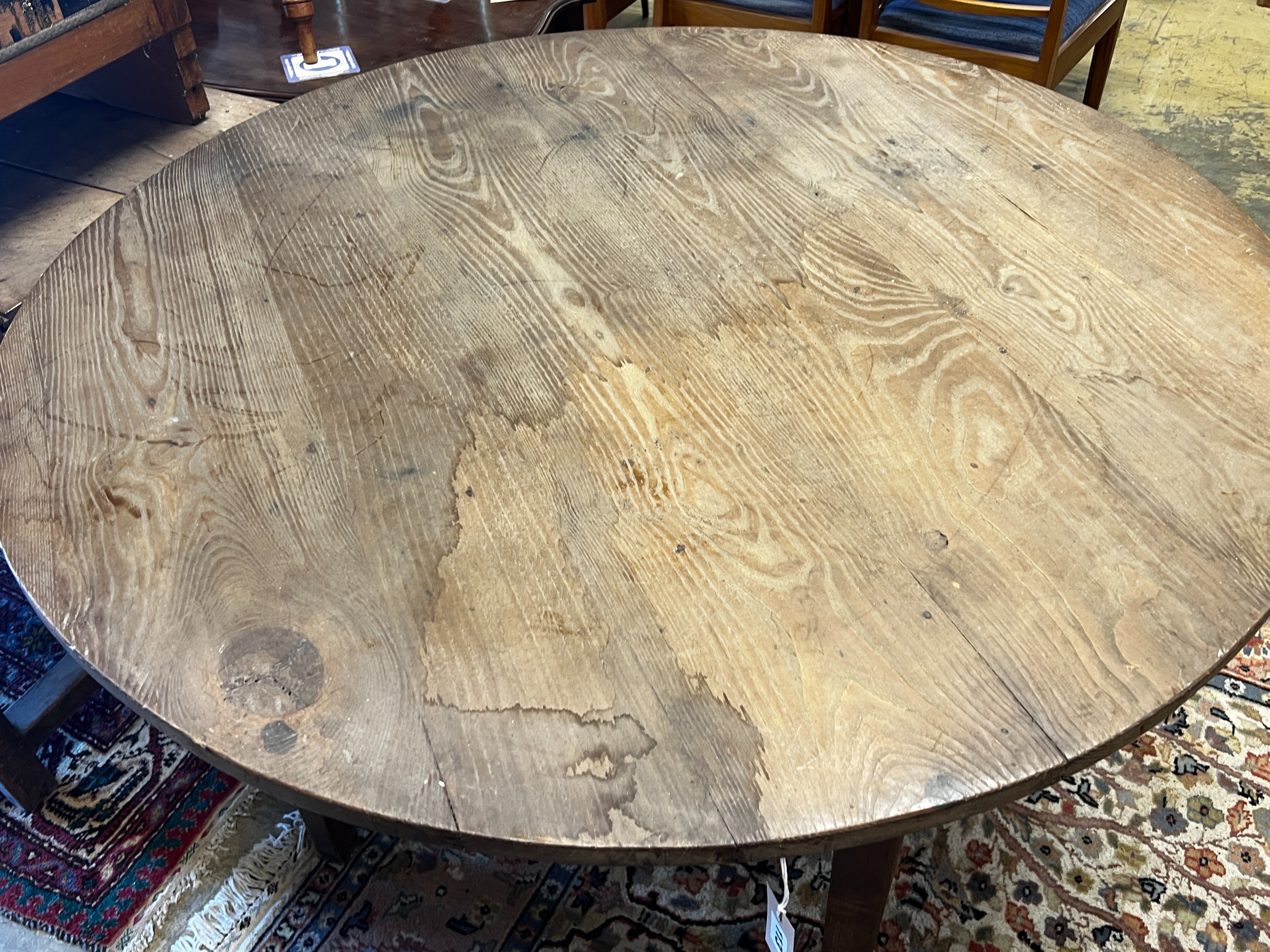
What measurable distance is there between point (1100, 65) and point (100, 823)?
2.87 metres

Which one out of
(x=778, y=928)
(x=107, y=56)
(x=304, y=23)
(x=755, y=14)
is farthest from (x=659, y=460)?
(x=755, y=14)

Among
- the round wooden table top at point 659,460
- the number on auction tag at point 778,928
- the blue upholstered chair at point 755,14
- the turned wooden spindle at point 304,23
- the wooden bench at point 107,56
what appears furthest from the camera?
the blue upholstered chair at point 755,14

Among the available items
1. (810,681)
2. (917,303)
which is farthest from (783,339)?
(810,681)

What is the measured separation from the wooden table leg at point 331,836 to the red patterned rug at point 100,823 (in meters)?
0.20

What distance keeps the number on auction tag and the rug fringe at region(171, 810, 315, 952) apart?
756 mm

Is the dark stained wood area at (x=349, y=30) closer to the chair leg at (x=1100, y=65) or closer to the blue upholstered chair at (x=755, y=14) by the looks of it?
the blue upholstered chair at (x=755, y=14)

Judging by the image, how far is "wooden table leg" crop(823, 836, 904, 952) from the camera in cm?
93

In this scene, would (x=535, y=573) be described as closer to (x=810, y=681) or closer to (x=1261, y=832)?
(x=810, y=681)

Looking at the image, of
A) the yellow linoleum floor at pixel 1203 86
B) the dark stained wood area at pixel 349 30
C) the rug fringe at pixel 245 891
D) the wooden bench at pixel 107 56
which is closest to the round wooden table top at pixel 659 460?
the wooden bench at pixel 107 56

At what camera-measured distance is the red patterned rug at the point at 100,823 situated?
1312 mm

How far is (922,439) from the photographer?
902mm

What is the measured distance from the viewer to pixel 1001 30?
7.25ft

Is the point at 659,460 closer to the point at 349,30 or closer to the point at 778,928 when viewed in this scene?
the point at 778,928

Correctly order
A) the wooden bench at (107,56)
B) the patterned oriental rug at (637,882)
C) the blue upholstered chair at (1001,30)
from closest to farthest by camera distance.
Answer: the patterned oriental rug at (637,882) → the wooden bench at (107,56) → the blue upholstered chair at (1001,30)
